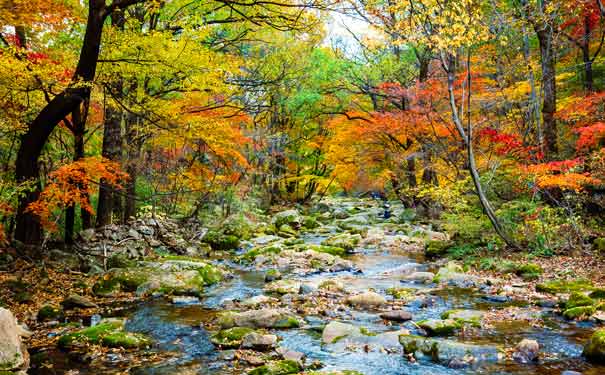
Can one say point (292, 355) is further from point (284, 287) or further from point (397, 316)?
point (284, 287)

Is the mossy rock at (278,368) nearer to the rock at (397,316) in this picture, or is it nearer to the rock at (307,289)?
the rock at (397,316)

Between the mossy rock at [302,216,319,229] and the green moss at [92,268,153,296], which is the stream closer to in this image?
the green moss at [92,268,153,296]

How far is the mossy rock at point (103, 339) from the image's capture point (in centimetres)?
625

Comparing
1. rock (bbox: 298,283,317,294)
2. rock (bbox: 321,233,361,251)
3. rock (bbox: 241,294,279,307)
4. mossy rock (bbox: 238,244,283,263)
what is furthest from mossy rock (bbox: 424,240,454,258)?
rock (bbox: 241,294,279,307)

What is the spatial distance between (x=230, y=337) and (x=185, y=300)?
2.89 m

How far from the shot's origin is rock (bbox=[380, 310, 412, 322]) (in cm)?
740

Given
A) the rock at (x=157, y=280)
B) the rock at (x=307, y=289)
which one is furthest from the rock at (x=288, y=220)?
the rock at (x=307, y=289)

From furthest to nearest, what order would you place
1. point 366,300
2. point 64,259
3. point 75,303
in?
point 64,259
point 366,300
point 75,303

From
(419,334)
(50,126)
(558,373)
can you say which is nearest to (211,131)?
(50,126)

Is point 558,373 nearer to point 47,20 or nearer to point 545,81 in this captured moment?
point 545,81

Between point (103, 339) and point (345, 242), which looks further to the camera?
point (345, 242)

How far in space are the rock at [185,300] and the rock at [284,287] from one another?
151 cm

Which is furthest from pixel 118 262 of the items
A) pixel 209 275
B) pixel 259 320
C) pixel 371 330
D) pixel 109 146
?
pixel 371 330

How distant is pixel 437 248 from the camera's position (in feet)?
46.2
